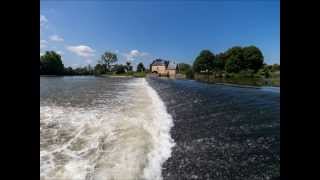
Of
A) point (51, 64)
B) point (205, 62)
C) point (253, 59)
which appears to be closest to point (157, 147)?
point (253, 59)

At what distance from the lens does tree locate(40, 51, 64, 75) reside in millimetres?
96756

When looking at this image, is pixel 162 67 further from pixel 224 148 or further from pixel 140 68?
pixel 224 148

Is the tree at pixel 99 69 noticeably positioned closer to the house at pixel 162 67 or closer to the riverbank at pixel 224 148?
the house at pixel 162 67

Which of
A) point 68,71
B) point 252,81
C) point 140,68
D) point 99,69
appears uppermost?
point 140,68

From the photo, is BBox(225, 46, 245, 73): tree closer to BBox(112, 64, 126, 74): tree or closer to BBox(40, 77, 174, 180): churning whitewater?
BBox(112, 64, 126, 74): tree

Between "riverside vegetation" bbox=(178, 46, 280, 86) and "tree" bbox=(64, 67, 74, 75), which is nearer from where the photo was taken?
"riverside vegetation" bbox=(178, 46, 280, 86)

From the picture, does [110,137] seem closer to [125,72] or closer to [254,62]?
[254,62]

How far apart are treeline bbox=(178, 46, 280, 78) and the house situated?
42.3ft

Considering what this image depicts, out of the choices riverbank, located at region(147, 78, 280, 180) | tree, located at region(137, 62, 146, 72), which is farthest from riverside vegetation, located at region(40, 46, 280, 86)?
riverbank, located at region(147, 78, 280, 180)

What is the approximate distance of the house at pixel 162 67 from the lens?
109 m

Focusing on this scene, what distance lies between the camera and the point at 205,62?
3863 inches

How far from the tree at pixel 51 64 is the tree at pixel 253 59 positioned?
61.5 m

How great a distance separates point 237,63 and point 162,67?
124 feet

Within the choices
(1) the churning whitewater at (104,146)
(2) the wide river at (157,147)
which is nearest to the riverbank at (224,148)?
(2) the wide river at (157,147)
